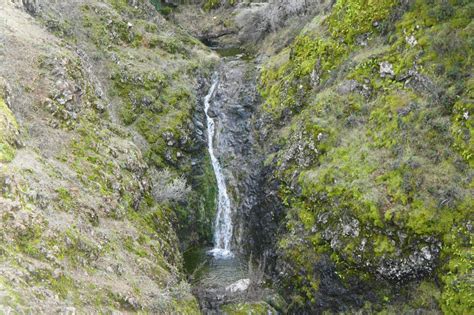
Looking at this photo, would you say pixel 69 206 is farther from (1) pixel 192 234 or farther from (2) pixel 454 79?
(2) pixel 454 79

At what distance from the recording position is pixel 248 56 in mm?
38938

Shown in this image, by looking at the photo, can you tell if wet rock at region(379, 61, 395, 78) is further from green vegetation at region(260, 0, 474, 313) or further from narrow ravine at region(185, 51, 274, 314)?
narrow ravine at region(185, 51, 274, 314)

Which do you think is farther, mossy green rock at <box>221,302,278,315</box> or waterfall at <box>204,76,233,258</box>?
waterfall at <box>204,76,233,258</box>

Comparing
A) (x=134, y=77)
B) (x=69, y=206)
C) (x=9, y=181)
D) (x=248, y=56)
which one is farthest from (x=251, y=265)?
(x=248, y=56)

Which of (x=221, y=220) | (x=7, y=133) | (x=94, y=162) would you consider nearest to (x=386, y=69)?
(x=221, y=220)

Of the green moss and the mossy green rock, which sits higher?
the green moss

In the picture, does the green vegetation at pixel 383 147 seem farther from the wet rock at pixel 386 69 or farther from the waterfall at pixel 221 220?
the waterfall at pixel 221 220

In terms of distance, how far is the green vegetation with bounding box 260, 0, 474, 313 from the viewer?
51.9 feet

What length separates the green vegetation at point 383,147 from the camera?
51.9ft

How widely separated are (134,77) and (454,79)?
1939cm

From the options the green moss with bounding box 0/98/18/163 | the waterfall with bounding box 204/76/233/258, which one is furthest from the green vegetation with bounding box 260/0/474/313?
the green moss with bounding box 0/98/18/163

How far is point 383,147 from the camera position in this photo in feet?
61.4

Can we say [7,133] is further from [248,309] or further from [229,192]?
[229,192]

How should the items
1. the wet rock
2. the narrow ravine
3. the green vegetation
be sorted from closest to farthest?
the green vegetation → the narrow ravine → the wet rock
